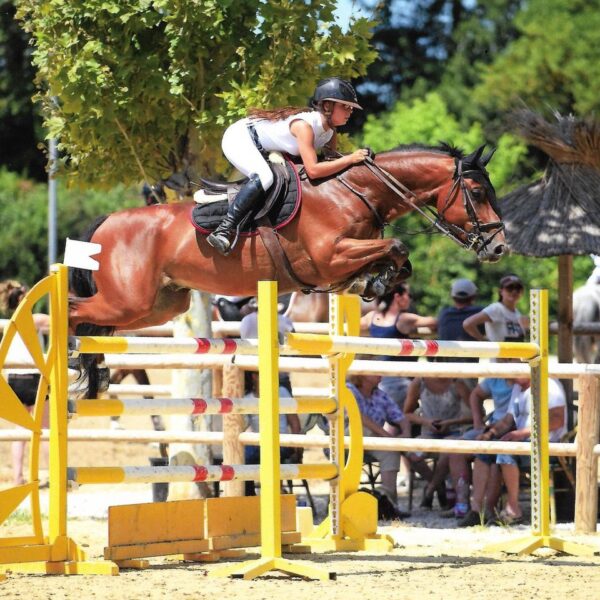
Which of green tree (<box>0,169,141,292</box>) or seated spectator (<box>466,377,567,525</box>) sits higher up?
green tree (<box>0,169,141,292</box>)

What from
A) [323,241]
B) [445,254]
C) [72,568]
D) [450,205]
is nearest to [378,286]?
[323,241]

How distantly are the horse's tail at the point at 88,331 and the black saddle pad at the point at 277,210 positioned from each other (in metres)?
0.75

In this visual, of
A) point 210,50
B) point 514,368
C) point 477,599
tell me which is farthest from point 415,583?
point 210,50

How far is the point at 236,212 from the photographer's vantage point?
7039mm

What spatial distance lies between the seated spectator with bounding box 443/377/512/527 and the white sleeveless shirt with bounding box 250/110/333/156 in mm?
2647

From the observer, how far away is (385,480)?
9.30 metres

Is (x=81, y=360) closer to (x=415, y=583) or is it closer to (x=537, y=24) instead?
(x=415, y=583)

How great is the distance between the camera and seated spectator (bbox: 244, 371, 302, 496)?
9.27m

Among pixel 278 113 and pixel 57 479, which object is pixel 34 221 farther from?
pixel 57 479

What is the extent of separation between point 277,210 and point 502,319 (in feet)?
10.2

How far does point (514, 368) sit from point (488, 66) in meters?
27.4

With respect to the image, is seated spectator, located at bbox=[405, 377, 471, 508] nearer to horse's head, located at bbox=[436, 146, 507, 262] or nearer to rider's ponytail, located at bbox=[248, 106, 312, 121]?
horse's head, located at bbox=[436, 146, 507, 262]

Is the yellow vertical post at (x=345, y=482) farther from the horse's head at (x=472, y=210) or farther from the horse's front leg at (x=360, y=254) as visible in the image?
the horse's head at (x=472, y=210)

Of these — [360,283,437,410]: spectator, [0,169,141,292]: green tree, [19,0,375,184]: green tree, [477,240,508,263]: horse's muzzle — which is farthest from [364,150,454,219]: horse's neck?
[0,169,141,292]: green tree
